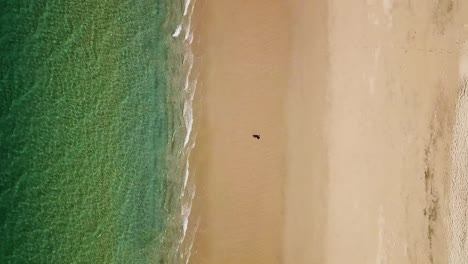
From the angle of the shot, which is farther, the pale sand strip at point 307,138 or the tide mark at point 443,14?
the pale sand strip at point 307,138

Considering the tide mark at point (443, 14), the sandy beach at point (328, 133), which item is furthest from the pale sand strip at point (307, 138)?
the tide mark at point (443, 14)

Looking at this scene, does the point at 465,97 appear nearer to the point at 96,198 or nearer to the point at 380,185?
the point at 380,185

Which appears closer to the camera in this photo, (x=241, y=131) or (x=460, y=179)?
(x=460, y=179)

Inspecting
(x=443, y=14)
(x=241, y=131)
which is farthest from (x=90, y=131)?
(x=443, y=14)

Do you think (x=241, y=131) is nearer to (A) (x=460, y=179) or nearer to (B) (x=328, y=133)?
(B) (x=328, y=133)

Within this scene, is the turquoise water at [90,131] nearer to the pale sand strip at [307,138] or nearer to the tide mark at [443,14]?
the pale sand strip at [307,138]

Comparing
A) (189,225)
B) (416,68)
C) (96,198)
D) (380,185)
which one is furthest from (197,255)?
(416,68)
